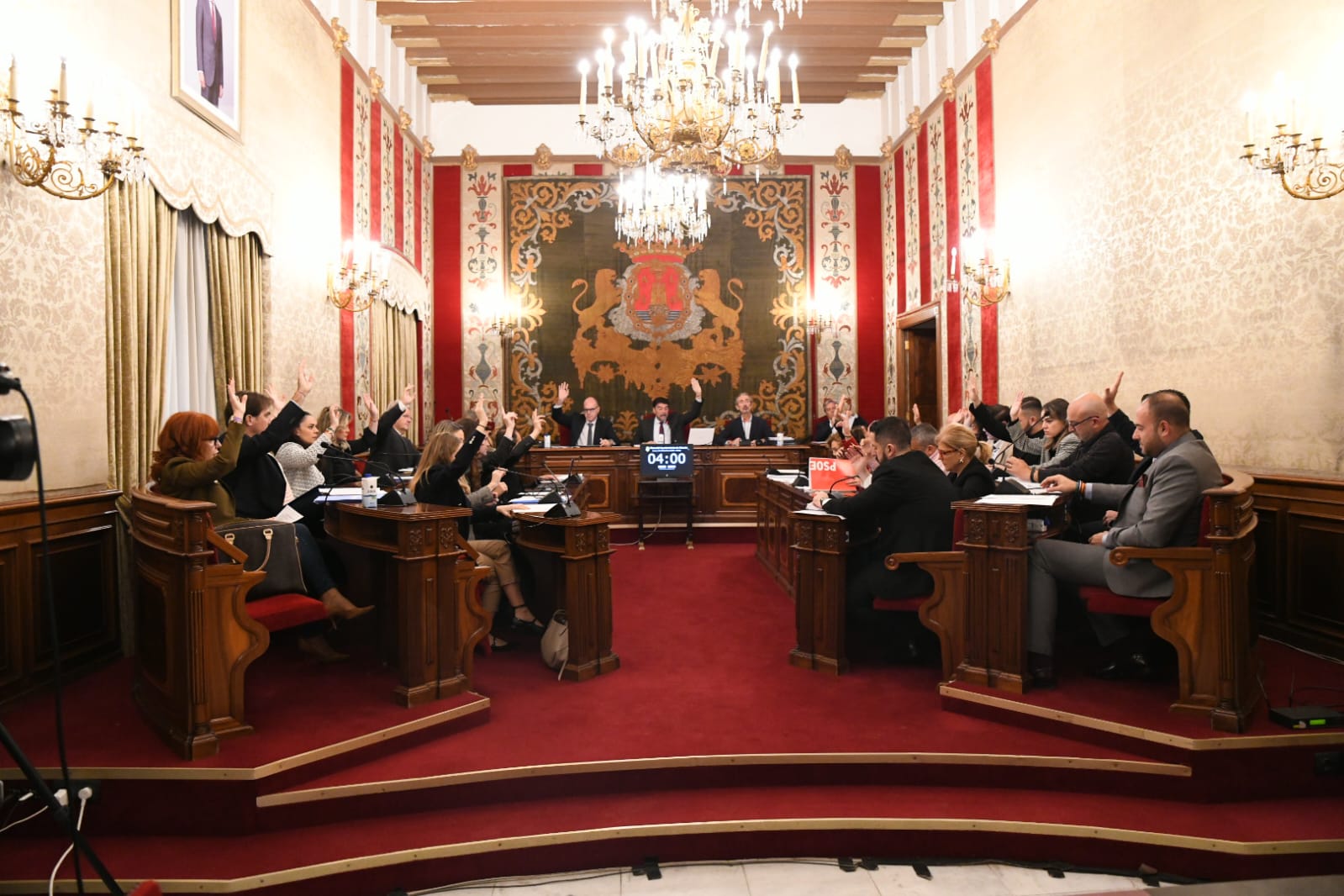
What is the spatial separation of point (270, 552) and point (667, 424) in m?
6.67

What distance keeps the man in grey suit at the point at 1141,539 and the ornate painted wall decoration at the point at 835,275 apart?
754 cm

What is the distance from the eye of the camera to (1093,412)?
490 cm

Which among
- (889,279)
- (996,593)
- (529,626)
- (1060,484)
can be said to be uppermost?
(889,279)

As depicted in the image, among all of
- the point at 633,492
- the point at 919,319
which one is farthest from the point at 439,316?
the point at 919,319

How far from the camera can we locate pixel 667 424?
10336 mm

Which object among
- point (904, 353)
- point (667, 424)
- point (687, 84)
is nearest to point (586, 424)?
point (667, 424)

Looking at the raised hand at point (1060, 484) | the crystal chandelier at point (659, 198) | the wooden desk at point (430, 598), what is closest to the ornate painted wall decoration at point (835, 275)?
the crystal chandelier at point (659, 198)

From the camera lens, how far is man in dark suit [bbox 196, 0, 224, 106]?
5.50 metres

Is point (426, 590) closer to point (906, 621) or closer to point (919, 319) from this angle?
point (906, 621)

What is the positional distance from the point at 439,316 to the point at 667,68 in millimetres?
6802

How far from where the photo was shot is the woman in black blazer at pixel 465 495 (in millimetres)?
4594

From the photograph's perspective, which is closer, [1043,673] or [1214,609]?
[1214,609]

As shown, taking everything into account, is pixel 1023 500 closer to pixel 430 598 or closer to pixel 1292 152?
pixel 1292 152

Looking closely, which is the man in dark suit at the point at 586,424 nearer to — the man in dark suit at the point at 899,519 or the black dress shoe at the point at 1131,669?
the man in dark suit at the point at 899,519
